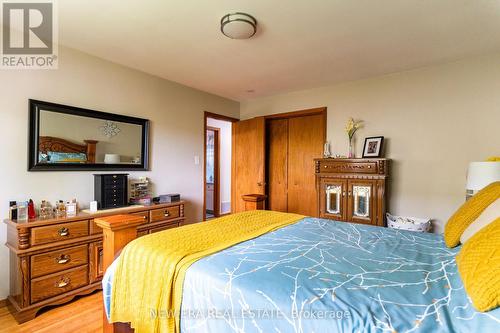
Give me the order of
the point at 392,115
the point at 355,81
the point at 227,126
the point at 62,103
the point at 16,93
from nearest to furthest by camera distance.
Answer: the point at 16,93, the point at 62,103, the point at 392,115, the point at 355,81, the point at 227,126

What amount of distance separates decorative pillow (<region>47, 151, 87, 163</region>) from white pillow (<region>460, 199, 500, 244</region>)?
3.10m

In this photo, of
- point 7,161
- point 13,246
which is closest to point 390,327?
point 13,246

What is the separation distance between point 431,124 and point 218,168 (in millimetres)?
3993

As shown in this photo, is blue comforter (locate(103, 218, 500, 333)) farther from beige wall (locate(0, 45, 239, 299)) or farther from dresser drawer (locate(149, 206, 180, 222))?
beige wall (locate(0, 45, 239, 299))

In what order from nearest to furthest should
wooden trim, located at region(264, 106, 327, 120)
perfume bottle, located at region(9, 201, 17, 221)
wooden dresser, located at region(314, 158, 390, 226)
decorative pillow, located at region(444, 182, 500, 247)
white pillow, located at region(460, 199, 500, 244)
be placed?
1. white pillow, located at region(460, 199, 500, 244)
2. decorative pillow, located at region(444, 182, 500, 247)
3. perfume bottle, located at region(9, 201, 17, 221)
4. wooden dresser, located at region(314, 158, 390, 226)
5. wooden trim, located at region(264, 106, 327, 120)

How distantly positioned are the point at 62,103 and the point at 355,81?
341cm

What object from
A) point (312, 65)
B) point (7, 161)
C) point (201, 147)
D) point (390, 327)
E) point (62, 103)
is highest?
point (312, 65)

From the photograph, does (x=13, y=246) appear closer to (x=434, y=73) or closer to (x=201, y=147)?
(x=201, y=147)

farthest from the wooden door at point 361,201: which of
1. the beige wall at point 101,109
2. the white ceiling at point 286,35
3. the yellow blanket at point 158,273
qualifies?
the beige wall at point 101,109

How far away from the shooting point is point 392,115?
10.3ft

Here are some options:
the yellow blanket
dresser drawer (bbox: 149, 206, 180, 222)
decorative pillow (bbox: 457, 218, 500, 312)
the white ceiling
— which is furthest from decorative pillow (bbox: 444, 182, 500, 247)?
dresser drawer (bbox: 149, 206, 180, 222)

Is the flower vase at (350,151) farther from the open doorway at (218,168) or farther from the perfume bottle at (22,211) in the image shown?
the perfume bottle at (22,211)

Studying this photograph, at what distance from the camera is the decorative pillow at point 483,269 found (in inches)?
29.2

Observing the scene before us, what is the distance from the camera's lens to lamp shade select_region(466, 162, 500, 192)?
2025 millimetres
